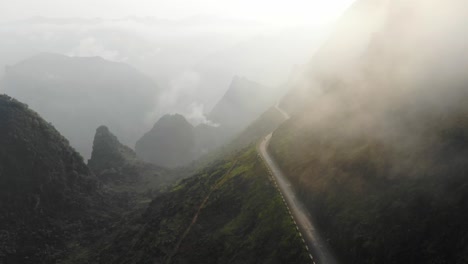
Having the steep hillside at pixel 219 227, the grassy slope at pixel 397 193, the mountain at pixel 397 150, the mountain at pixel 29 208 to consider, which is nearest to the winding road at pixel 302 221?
the steep hillside at pixel 219 227

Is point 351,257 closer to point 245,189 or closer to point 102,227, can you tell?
point 245,189

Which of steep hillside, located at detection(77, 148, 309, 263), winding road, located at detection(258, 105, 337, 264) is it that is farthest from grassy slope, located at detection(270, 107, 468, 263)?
steep hillside, located at detection(77, 148, 309, 263)

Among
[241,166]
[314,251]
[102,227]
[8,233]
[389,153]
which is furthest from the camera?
[102,227]

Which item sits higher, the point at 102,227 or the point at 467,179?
the point at 102,227

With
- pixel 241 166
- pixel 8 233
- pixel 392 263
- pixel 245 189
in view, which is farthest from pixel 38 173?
pixel 392 263

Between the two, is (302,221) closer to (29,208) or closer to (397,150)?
(397,150)

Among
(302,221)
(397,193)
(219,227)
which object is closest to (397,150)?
(397,193)

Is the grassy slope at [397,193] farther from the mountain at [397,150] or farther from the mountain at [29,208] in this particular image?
the mountain at [29,208]
